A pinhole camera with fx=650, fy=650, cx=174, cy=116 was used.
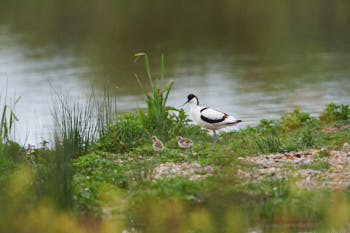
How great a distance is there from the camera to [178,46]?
23281 mm

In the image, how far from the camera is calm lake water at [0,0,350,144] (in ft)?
48.3

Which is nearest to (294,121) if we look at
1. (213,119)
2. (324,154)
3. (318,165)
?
(213,119)

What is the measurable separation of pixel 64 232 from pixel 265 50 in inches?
658

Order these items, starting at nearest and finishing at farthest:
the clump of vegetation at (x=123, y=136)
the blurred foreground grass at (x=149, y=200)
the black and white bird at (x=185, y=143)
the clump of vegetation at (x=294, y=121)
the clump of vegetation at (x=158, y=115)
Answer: the blurred foreground grass at (x=149, y=200) < the black and white bird at (x=185, y=143) < the clump of vegetation at (x=123, y=136) < the clump of vegetation at (x=158, y=115) < the clump of vegetation at (x=294, y=121)

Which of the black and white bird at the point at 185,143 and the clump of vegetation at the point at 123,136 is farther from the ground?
the clump of vegetation at the point at 123,136

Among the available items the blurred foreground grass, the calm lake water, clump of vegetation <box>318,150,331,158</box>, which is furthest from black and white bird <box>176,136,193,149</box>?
the calm lake water

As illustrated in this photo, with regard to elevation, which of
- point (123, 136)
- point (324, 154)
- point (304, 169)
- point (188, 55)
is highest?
point (188, 55)

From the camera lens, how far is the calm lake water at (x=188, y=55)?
14.7 meters

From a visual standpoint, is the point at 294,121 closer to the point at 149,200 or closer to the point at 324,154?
the point at 324,154

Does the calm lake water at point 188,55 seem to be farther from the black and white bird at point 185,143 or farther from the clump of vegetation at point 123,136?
the black and white bird at point 185,143

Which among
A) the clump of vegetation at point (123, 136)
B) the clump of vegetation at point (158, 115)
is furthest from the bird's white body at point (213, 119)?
the clump of vegetation at point (123, 136)

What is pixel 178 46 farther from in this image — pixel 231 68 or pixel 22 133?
pixel 22 133

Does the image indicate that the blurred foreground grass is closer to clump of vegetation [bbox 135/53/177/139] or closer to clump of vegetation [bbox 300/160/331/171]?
clump of vegetation [bbox 300/160/331/171]

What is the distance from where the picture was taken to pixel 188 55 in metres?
21.5
